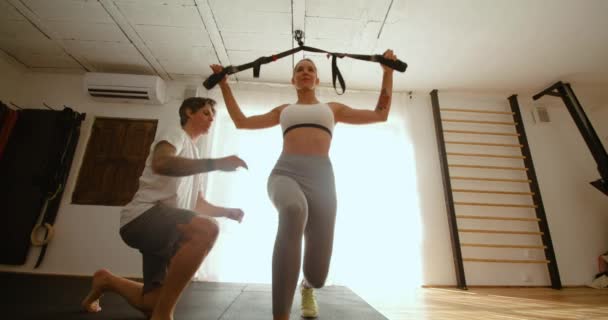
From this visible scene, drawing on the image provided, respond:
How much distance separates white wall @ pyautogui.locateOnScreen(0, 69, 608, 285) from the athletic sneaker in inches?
75.8

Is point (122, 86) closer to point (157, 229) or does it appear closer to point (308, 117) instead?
point (157, 229)

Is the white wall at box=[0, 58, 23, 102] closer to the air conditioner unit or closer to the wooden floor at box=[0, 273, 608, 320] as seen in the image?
the air conditioner unit

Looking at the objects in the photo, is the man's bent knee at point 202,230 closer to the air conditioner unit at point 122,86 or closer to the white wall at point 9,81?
the air conditioner unit at point 122,86

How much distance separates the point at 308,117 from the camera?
4.35ft

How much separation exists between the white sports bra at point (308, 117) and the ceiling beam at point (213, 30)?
1.74m

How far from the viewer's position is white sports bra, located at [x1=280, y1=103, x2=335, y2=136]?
132 centimetres

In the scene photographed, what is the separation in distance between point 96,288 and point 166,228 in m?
0.68

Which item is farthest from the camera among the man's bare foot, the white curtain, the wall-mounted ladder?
the wall-mounted ladder

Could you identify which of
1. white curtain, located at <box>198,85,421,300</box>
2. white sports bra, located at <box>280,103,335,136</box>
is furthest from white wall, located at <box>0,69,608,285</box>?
white sports bra, located at <box>280,103,335,136</box>

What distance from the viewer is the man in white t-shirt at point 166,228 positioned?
1.13 metres

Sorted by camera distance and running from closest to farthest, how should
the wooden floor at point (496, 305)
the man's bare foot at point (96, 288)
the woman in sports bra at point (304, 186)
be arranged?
the woman in sports bra at point (304, 186), the man's bare foot at point (96, 288), the wooden floor at point (496, 305)

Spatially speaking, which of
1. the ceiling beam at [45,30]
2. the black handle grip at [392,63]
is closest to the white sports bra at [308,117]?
the black handle grip at [392,63]

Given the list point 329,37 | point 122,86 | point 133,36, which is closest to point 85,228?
point 122,86

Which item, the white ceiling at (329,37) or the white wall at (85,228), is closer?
the white ceiling at (329,37)
